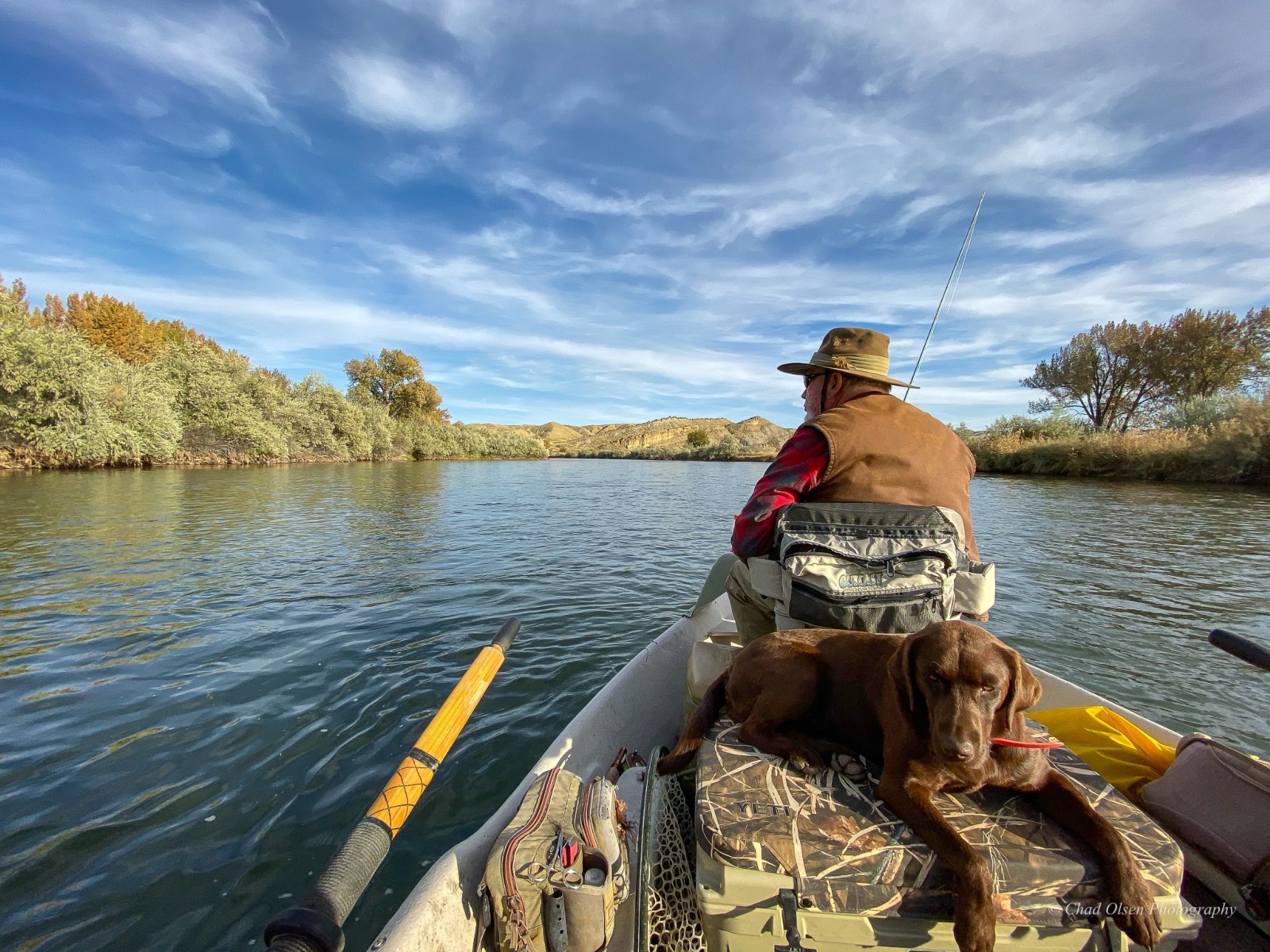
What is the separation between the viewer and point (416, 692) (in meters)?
5.07

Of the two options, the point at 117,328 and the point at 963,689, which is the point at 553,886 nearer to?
the point at 963,689

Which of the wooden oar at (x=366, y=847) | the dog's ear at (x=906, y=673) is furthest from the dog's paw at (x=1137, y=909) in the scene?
the wooden oar at (x=366, y=847)

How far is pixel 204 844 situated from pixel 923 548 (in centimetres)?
415

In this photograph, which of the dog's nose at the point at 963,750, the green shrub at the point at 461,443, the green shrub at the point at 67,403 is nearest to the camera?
the dog's nose at the point at 963,750

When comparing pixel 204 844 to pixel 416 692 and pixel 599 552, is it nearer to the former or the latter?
pixel 416 692

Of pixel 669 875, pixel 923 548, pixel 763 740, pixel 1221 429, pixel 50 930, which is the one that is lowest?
pixel 50 930

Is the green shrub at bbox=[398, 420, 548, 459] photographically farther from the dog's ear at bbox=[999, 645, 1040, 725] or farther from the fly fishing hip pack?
Result: the dog's ear at bbox=[999, 645, 1040, 725]

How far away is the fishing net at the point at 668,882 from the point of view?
1892mm

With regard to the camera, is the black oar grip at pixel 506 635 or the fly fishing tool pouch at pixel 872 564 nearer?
the fly fishing tool pouch at pixel 872 564

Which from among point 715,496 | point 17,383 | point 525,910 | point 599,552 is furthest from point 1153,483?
point 17,383

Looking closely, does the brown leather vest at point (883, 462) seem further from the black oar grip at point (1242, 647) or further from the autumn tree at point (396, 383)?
the autumn tree at point (396, 383)

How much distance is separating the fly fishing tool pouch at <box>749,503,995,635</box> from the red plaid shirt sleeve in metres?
0.21

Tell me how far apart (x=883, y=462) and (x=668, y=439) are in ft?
388

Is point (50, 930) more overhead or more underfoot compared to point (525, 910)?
more underfoot
